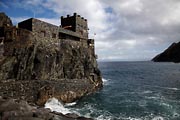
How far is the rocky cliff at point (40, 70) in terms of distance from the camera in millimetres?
35125

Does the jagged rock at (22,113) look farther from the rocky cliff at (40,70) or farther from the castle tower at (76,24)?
the castle tower at (76,24)

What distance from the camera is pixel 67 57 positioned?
1865 inches

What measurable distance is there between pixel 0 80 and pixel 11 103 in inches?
465

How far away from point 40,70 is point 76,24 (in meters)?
26.4

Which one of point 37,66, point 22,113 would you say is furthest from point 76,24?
point 22,113

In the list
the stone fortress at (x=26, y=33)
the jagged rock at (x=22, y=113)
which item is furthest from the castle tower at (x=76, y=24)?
the jagged rock at (x=22, y=113)

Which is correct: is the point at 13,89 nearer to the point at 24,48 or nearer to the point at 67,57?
the point at 24,48

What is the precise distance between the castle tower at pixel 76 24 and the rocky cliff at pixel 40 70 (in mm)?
12662

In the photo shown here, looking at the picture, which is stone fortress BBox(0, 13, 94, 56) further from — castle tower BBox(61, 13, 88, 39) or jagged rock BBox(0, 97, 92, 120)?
jagged rock BBox(0, 97, 92, 120)

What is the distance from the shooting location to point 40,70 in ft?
127

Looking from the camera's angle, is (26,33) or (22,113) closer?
(22,113)

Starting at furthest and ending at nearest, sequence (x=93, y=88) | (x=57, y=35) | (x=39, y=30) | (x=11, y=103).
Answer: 1. (x=93, y=88)
2. (x=57, y=35)
3. (x=39, y=30)
4. (x=11, y=103)

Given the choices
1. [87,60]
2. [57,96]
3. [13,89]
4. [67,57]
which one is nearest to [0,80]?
[13,89]

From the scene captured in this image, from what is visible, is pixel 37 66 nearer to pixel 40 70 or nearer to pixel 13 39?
pixel 40 70
